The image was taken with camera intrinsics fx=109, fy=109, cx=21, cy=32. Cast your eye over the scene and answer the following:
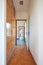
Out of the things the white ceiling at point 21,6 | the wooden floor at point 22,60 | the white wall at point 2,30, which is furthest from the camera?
the white ceiling at point 21,6

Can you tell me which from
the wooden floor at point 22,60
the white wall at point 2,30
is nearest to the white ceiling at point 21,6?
the wooden floor at point 22,60

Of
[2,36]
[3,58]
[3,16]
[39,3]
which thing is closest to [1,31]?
[2,36]

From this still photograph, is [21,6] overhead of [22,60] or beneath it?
overhead

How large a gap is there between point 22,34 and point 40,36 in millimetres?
12923

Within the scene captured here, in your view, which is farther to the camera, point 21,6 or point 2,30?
point 21,6

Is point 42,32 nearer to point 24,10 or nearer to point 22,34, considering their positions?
point 24,10

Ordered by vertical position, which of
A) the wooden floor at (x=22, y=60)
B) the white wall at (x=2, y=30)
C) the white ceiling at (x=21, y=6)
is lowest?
the wooden floor at (x=22, y=60)

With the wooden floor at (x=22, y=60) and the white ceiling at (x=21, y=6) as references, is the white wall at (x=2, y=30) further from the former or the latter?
the white ceiling at (x=21, y=6)

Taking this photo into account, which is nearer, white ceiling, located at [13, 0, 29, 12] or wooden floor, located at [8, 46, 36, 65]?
wooden floor, located at [8, 46, 36, 65]

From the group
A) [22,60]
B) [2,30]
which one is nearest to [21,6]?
[22,60]

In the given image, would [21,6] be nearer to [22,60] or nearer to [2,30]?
[22,60]

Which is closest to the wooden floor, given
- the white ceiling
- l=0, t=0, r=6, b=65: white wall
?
l=0, t=0, r=6, b=65: white wall

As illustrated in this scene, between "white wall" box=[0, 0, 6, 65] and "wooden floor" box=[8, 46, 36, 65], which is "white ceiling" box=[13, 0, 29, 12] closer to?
"wooden floor" box=[8, 46, 36, 65]

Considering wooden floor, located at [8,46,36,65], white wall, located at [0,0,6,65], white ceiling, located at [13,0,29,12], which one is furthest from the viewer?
white ceiling, located at [13,0,29,12]
